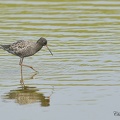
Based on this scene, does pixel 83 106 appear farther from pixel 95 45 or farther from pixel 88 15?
pixel 88 15

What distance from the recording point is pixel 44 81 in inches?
667

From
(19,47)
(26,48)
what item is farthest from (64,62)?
(19,47)

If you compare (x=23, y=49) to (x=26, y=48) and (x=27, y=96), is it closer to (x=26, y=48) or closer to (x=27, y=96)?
(x=26, y=48)

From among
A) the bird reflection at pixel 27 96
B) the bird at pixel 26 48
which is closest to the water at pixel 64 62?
the bird reflection at pixel 27 96

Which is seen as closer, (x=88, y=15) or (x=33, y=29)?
(x=33, y=29)

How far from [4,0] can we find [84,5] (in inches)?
149

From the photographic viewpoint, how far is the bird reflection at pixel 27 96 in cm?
1505

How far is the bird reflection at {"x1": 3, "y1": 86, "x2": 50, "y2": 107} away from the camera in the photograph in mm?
15048

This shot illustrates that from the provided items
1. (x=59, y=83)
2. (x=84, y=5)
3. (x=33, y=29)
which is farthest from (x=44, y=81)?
(x=84, y=5)

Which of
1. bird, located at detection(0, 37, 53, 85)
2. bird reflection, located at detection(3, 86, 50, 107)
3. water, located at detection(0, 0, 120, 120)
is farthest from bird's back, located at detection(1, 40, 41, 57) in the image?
bird reflection, located at detection(3, 86, 50, 107)

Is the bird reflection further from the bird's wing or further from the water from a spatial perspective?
the bird's wing

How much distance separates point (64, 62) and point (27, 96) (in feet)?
12.5

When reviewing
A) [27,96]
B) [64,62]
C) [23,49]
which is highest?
[23,49]

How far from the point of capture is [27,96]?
51.1 ft
